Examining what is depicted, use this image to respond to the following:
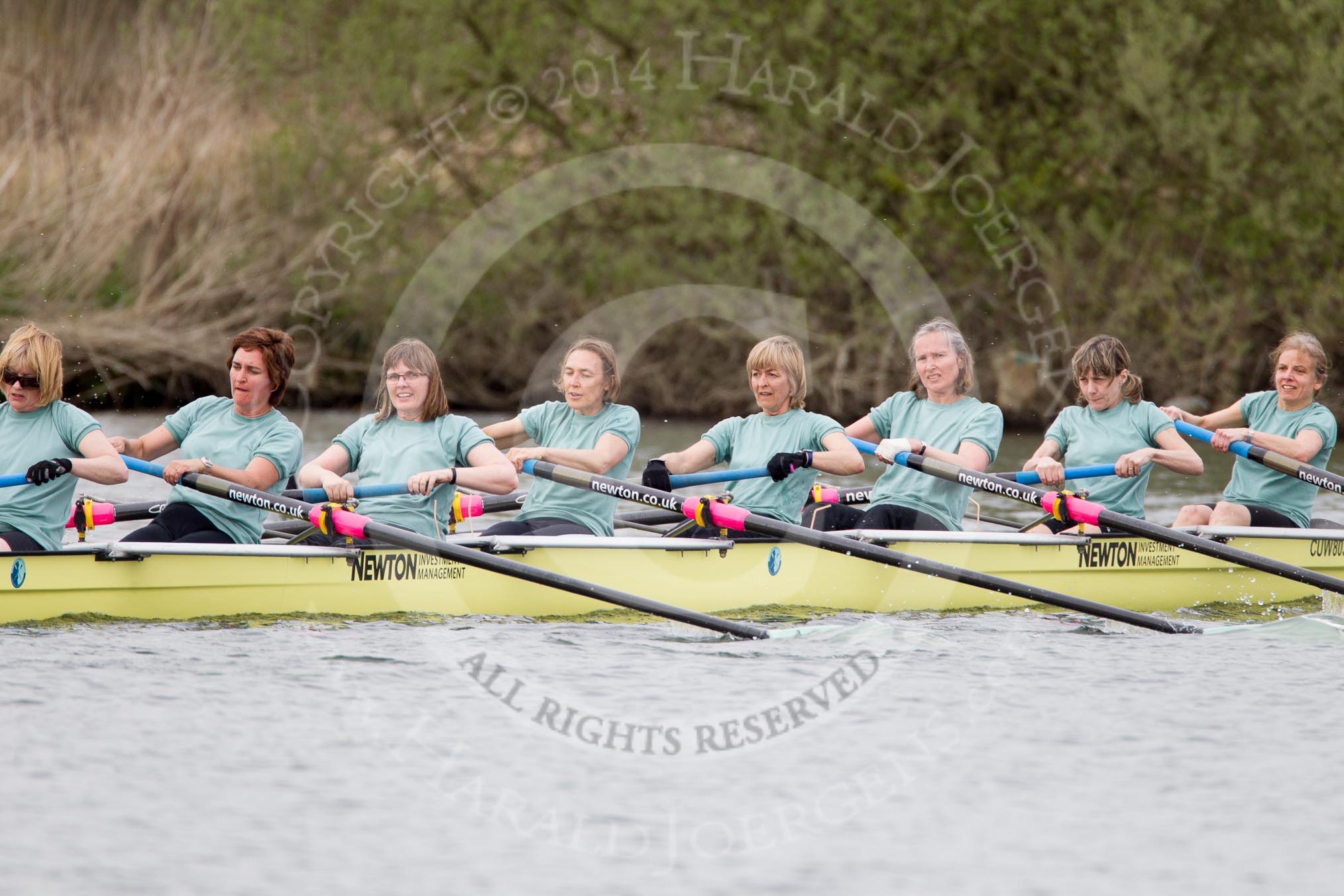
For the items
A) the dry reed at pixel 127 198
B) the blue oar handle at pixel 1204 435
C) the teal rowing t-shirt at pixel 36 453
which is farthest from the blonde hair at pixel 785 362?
the dry reed at pixel 127 198

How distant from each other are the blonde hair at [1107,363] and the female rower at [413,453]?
346cm

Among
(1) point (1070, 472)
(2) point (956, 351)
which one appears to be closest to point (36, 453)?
(2) point (956, 351)

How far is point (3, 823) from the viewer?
204 inches

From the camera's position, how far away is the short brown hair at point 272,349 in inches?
310

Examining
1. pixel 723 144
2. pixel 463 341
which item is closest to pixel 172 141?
pixel 463 341

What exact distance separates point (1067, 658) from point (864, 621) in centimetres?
115

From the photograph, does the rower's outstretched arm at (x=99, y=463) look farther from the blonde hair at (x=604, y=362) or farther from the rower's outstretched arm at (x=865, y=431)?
the rower's outstretched arm at (x=865, y=431)

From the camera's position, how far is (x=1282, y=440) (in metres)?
9.84

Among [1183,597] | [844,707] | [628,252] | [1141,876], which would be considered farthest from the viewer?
[628,252]

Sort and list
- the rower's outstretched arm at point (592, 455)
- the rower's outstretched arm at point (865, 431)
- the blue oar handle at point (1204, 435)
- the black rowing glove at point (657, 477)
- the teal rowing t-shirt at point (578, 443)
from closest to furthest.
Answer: the rower's outstretched arm at point (592, 455) < the teal rowing t-shirt at point (578, 443) < the black rowing glove at point (657, 477) < the rower's outstretched arm at point (865, 431) < the blue oar handle at point (1204, 435)

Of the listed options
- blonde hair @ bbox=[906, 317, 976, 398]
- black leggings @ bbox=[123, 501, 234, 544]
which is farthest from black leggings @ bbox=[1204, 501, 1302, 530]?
black leggings @ bbox=[123, 501, 234, 544]

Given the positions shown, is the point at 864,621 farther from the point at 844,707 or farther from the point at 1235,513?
the point at 1235,513

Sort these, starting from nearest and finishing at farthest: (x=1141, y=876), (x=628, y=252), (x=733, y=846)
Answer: (x=1141, y=876)
(x=733, y=846)
(x=628, y=252)

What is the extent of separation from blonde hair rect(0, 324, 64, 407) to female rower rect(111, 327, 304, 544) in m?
0.62
